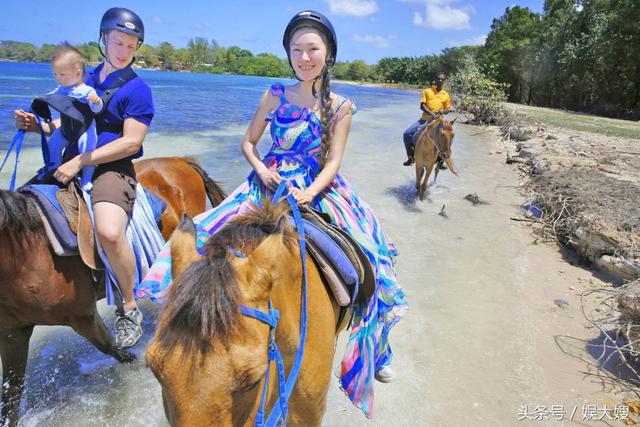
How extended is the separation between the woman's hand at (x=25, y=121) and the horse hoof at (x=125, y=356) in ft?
6.52

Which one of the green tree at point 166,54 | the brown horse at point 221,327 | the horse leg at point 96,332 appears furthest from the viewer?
the green tree at point 166,54

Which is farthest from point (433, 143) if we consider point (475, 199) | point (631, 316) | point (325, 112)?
point (325, 112)

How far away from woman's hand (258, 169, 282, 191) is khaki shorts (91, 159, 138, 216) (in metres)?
1.25

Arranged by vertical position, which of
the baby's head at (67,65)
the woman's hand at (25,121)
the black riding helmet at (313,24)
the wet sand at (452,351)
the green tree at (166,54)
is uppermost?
the green tree at (166,54)

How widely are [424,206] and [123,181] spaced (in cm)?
668

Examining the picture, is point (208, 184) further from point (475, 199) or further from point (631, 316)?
point (475, 199)

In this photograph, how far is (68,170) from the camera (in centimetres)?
274

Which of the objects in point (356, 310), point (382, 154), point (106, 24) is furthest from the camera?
point (382, 154)

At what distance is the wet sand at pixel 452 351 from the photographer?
10.5 ft

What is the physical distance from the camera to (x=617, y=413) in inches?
126

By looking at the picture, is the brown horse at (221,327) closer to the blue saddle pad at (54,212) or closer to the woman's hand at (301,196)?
the woman's hand at (301,196)

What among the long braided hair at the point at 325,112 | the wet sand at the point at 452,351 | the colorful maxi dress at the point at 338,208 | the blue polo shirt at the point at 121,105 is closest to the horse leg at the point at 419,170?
the wet sand at the point at 452,351

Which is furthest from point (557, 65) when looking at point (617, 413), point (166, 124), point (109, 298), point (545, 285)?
point (109, 298)

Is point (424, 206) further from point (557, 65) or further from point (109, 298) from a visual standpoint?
point (557, 65)
